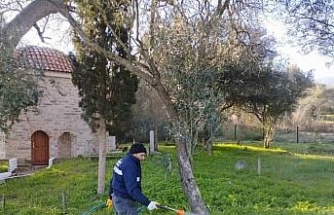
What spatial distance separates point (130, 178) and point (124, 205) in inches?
25.2

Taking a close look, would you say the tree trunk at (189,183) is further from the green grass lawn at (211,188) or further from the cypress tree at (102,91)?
the cypress tree at (102,91)

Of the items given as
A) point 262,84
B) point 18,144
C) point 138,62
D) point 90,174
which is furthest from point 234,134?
point 138,62

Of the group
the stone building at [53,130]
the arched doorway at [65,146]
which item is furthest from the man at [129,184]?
the arched doorway at [65,146]

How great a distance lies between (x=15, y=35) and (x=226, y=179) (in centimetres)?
911

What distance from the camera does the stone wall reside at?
2666 cm

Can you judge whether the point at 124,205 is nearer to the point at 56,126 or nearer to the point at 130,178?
the point at 130,178

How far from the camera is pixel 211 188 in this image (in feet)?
50.7

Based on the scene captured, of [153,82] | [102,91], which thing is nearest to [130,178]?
[153,82]

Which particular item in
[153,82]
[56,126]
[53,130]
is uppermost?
[153,82]

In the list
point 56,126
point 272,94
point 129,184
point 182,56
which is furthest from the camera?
point 272,94

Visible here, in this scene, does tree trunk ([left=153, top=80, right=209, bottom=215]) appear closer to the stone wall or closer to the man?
the man

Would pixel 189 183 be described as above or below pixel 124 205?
below

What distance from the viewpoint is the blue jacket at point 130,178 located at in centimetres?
683

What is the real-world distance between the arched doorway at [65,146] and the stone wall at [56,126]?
0.09m
